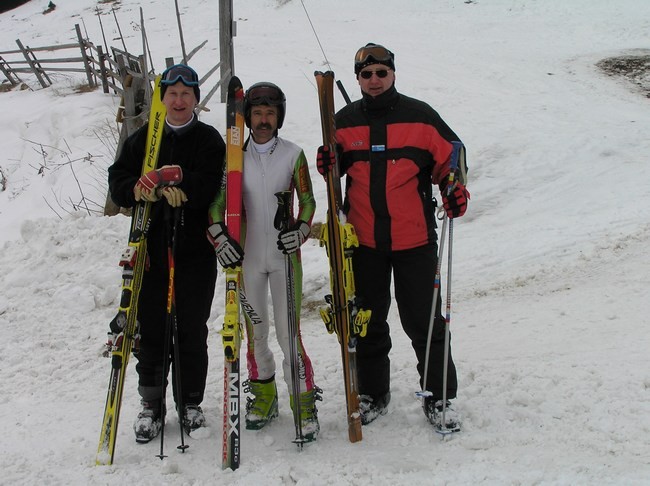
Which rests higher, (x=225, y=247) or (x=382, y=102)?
(x=382, y=102)

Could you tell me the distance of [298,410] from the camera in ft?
11.6

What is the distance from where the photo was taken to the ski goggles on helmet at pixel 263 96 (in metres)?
3.36

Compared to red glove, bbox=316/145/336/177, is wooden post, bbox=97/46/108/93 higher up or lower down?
higher up

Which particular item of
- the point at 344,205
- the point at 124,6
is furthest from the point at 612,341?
the point at 124,6

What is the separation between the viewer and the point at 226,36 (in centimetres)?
1049

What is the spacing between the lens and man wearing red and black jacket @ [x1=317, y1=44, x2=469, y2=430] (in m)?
3.38

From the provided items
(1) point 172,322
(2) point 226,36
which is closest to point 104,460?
(1) point 172,322

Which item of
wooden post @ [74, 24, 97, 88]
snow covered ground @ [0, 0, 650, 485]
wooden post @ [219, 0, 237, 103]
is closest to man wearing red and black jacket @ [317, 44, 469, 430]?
snow covered ground @ [0, 0, 650, 485]

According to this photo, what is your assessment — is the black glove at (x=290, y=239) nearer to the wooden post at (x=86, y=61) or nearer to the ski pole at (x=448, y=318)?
the ski pole at (x=448, y=318)

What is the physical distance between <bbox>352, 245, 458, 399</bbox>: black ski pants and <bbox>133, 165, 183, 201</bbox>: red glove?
Result: 115 cm

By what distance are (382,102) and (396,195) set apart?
0.54m

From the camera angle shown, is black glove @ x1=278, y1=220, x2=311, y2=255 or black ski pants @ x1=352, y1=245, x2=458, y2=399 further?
black ski pants @ x1=352, y1=245, x2=458, y2=399

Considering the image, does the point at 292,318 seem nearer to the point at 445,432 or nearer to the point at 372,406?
the point at 372,406

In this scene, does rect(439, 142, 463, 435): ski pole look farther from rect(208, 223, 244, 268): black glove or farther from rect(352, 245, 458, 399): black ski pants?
rect(208, 223, 244, 268): black glove
